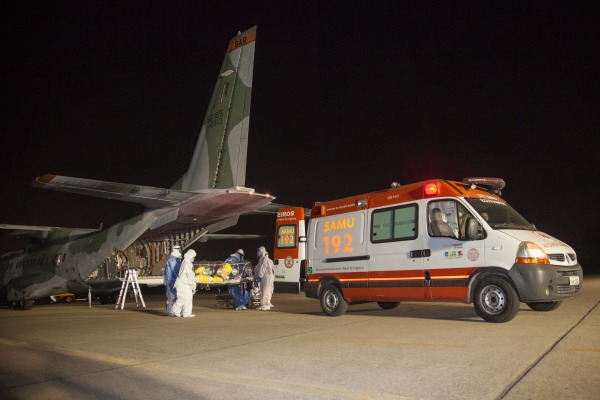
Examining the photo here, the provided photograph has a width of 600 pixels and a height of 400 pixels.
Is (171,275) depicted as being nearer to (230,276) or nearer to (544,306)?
Result: (230,276)

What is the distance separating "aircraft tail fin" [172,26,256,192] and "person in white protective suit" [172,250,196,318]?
267 centimetres

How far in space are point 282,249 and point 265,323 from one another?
4.54 metres

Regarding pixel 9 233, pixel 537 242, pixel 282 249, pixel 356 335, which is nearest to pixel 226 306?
pixel 282 249

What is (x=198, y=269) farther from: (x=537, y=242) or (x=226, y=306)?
(x=537, y=242)

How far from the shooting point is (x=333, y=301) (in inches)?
438

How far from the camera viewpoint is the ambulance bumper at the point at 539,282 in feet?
25.9

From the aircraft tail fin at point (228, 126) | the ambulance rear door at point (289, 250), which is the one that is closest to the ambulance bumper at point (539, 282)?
the ambulance rear door at point (289, 250)

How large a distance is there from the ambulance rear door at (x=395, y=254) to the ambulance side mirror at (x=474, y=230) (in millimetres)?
1025

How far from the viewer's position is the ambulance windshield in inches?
344

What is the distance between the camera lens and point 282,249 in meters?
14.1

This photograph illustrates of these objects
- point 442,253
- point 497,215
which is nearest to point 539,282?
point 497,215

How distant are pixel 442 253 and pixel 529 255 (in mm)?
1498

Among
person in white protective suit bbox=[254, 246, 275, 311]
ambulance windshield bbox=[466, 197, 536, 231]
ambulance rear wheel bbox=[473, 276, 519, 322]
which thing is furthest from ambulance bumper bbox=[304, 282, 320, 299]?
ambulance windshield bbox=[466, 197, 536, 231]

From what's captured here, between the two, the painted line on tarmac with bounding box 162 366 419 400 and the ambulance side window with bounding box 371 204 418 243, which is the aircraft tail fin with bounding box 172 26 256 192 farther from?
the painted line on tarmac with bounding box 162 366 419 400
